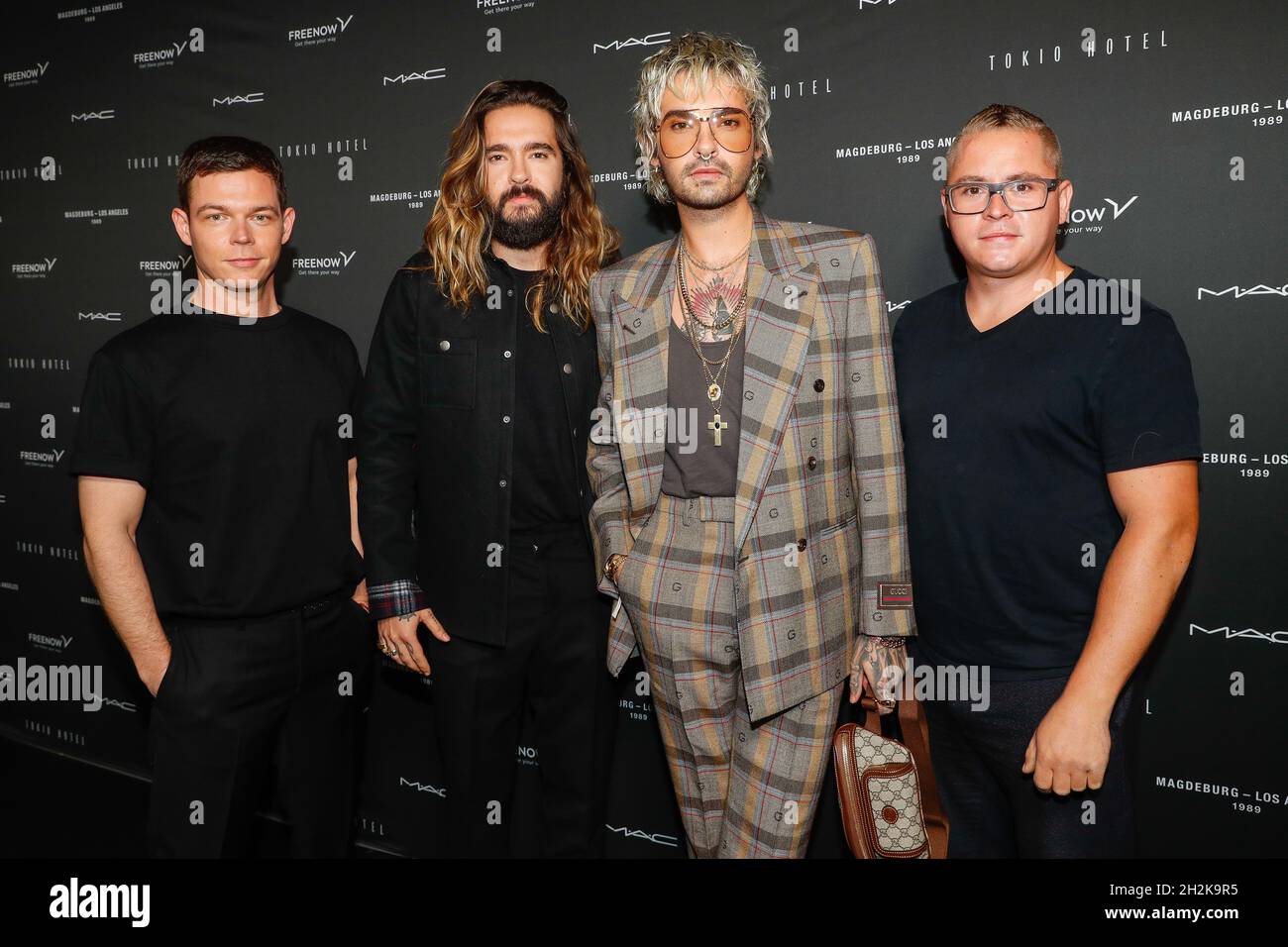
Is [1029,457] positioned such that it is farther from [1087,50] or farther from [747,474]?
[1087,50]

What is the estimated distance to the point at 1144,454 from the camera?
5.66 ft

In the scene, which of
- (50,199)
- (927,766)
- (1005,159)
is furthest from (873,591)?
(50,199)

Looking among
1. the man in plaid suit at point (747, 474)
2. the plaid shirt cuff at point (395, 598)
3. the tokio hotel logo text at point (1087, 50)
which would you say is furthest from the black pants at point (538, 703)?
the tokio hotel logo text at point (1087, 50)

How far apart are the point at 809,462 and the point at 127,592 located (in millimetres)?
1615

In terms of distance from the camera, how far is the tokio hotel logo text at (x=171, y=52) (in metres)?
3.55

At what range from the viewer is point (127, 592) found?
2.07m

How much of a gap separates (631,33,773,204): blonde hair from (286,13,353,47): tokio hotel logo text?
169cm

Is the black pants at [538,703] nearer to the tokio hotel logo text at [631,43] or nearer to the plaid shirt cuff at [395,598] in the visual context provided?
the plaid shirt cuff at [395,598]

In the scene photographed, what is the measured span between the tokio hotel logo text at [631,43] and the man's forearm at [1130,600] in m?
1.99

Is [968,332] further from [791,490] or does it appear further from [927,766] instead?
[927,766]

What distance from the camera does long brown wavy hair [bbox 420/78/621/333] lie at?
2.31 metres

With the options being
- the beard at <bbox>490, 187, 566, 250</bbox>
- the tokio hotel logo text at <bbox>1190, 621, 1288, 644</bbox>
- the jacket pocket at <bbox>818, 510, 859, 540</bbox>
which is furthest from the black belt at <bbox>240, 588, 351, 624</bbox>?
the tokio hotel logo text at <bbox>1190, 621, 1288, 644</bbox>

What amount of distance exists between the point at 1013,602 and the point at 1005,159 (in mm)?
945

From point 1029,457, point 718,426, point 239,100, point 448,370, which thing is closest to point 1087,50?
point 1029,457
